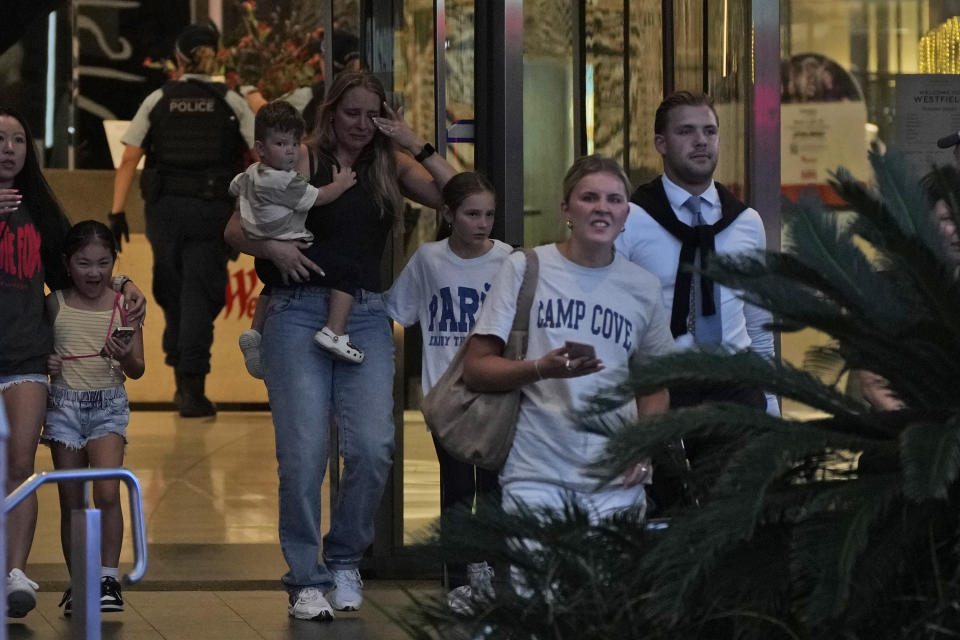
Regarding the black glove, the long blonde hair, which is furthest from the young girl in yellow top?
the black glove

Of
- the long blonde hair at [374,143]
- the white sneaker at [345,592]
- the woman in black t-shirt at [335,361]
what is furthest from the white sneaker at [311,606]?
the long blonde hair at [374,143]

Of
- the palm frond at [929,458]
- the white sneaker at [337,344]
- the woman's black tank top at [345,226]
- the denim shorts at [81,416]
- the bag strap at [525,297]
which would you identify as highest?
the woman's black tank top at [345,226]

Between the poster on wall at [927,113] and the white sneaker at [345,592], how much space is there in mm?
2966

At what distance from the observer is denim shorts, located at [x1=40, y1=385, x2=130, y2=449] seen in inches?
235

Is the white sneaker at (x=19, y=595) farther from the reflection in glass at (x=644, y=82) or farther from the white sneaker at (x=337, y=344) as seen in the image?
the reflection in glass at (x=644, y=82)

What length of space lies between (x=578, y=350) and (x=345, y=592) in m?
2.16

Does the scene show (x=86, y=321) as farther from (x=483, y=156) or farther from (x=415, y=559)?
(x=415, y=559)

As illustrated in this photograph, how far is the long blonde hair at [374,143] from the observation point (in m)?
5.91

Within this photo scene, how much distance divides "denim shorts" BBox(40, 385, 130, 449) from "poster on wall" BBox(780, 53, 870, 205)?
3.05m

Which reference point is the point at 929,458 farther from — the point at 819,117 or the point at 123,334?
the point at 819,117

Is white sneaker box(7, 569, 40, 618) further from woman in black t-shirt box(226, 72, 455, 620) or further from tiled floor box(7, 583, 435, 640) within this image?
woman in black t-shirt box(226, 72, 455, 620)

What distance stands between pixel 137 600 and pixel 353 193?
66.6 inches

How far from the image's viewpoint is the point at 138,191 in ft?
43.0

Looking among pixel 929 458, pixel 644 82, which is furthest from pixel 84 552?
pixel 644 82
